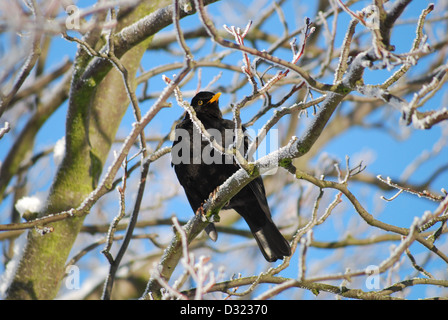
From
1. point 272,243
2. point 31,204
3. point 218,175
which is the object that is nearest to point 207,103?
point 218,175

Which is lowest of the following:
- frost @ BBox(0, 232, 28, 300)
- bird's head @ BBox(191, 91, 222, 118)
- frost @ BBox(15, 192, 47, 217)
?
frost @ BBox(0, 232, 28, 300)

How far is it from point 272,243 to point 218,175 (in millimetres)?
833

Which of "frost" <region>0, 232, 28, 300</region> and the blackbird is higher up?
the blackbird

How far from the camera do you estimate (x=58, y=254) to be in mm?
4234

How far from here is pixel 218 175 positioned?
14.0 ft

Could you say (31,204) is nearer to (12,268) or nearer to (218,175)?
(12,268)

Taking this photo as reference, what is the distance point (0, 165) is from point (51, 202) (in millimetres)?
1347

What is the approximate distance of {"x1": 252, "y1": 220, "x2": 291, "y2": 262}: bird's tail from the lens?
4.31 metres

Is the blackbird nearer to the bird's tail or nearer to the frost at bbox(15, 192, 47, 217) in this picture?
the bird's tail

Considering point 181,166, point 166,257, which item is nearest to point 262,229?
point 181,166

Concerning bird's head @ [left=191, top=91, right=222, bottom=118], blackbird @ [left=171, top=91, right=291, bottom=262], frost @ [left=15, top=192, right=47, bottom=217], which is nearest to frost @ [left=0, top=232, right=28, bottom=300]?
frost @ [left=15, top=192, right=47, bottom=217]

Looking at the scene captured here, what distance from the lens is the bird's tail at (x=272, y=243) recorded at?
14.1 feet

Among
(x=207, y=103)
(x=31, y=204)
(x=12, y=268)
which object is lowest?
(x=12, y=268)
